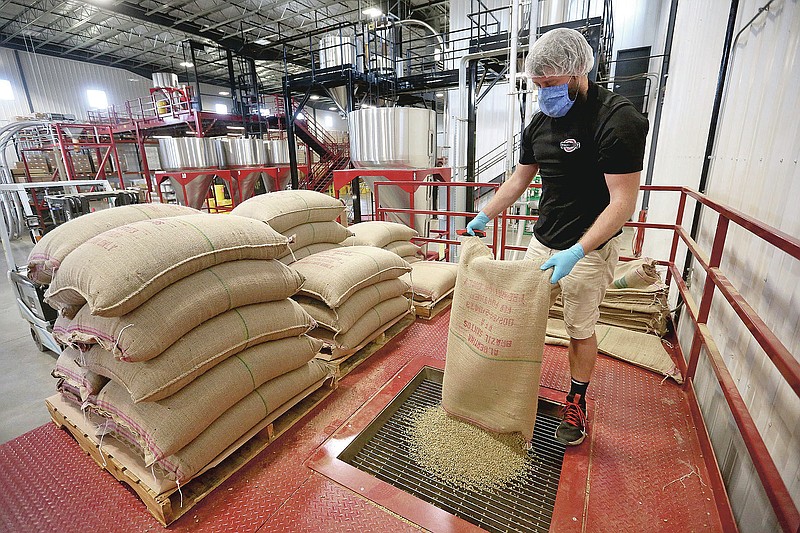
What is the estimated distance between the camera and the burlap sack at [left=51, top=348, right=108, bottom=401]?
1.98 m

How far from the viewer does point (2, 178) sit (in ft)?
24.1

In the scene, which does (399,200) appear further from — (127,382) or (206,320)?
(127,382)

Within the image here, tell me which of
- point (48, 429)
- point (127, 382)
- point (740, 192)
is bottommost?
point (48, 429)

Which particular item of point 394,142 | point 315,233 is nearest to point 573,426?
point 315,233

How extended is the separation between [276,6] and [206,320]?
48.0 ft

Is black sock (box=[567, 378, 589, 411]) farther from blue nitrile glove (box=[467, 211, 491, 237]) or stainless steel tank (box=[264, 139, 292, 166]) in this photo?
stainless steel tank (box=[264, 139, 292, 166])

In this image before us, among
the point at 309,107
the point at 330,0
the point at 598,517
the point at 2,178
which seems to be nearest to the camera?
the point at 598,517

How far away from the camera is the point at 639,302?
327 centimetres

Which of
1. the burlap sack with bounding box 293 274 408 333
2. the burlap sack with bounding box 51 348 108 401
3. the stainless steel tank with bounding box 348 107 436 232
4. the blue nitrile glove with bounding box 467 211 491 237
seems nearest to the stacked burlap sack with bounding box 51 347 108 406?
the burlap sack with bounding box 51 348 108 401

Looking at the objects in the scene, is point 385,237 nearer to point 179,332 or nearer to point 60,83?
point 179,332

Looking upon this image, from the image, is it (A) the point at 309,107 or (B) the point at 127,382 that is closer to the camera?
(B) the point at 127,382

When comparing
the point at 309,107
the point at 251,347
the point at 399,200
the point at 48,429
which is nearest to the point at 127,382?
the point at 251,347

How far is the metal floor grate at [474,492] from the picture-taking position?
175cm

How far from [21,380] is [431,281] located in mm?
3921
